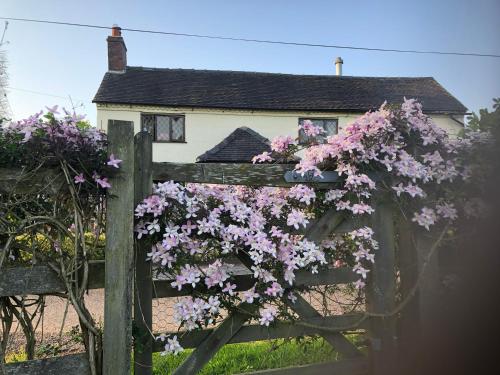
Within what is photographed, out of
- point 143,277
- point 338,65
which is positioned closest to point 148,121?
point 338,65

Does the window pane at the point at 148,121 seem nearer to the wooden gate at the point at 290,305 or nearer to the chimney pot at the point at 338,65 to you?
the chimney pot at the point at 338,65

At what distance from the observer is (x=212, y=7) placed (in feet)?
12.4

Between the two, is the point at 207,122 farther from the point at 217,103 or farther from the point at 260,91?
the point at 260,91

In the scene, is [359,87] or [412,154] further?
[359,87]

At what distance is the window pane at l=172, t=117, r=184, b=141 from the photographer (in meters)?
17.4

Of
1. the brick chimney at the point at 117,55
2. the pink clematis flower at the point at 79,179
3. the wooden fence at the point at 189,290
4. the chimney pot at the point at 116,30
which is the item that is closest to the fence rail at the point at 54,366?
the wooden fence at the point at 189,290

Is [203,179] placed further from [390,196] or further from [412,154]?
[412,154]

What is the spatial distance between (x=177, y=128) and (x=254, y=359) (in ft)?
48.5

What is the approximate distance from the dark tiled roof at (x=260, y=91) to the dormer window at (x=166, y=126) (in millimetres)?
609

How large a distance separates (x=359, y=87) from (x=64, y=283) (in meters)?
20.9

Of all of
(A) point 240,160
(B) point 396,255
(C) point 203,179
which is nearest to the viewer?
(C) point 203,179

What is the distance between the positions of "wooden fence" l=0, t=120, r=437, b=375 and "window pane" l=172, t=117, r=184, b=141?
1467cm

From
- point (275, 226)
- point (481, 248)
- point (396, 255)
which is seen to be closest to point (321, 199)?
point (275, 226)

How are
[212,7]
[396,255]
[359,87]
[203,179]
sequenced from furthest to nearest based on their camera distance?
[359,87], [212,7], [396,255], [203,179]
